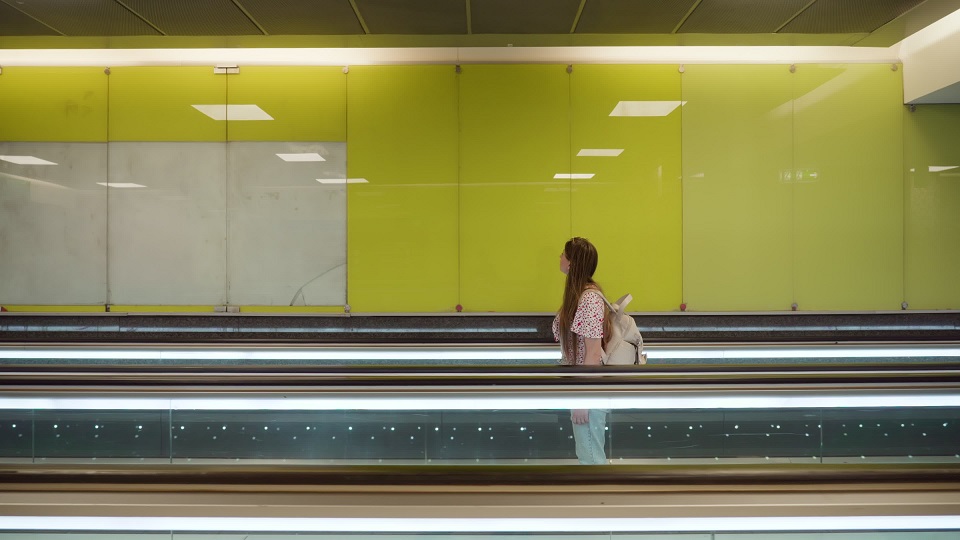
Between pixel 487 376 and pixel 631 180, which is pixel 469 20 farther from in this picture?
pixel 487 376

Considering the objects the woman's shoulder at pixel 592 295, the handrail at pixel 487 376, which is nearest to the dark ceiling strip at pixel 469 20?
the woman's shoulder at pixel 592 295

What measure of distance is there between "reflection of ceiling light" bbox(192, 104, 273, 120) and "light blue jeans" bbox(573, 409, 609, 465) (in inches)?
228

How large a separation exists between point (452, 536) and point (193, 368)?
224 centimetres

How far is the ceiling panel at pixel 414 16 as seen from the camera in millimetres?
5555

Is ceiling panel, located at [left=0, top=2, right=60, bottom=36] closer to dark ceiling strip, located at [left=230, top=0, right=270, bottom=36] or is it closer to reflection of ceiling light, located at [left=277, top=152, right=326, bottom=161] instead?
dark ceiling strip, located at [left=230, top=0, right=270, bottom=36]

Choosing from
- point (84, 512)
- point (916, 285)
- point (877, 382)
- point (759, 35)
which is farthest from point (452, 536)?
point (916, 285)

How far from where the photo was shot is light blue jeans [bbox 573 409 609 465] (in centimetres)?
254

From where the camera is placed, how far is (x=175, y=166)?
7.07 m

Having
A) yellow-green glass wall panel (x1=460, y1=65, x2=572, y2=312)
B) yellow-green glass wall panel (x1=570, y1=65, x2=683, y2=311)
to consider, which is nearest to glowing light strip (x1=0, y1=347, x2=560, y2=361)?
yellow-green glass wall panel (x1=460, y1=65, x2=572, y2=312)

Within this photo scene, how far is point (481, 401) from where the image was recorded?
325cm

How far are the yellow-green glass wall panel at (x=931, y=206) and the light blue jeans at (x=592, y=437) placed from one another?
20.5ft

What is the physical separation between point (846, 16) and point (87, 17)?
23.9 feet

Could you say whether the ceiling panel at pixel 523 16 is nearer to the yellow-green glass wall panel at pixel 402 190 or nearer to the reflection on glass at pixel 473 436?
the yellow-green glass wall panel at pixel 402 190

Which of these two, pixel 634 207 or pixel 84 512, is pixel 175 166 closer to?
pixel 634 207
